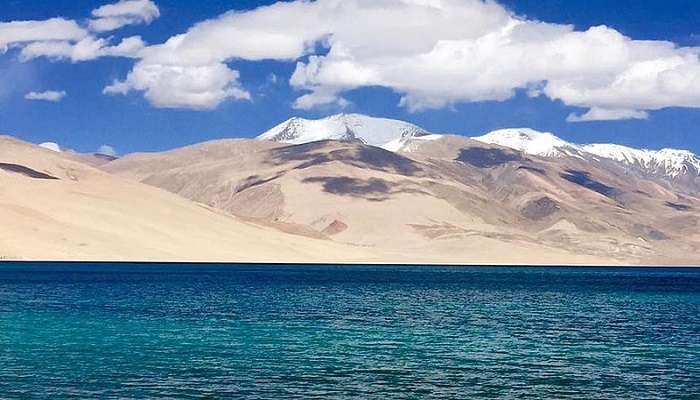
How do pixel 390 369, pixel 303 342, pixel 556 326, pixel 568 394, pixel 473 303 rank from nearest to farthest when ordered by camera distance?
1. pixel 568 394
2. pixel 390 369
3. pixel 303 342
4. pixel 556 326
5. pixel 473 303

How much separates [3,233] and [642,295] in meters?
113

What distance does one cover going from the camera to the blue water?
4378cm

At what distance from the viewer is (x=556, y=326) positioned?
2820 inches

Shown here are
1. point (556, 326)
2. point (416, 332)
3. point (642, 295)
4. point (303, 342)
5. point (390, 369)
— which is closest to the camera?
point (390, 369)

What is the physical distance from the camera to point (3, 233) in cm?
18238

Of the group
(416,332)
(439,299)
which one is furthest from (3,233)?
(416,332)

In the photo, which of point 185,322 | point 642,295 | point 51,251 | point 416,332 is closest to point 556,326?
point 416,332

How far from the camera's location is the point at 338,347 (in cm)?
5641

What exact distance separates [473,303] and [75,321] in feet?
130

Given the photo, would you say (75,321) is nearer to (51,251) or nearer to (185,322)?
(185,322)

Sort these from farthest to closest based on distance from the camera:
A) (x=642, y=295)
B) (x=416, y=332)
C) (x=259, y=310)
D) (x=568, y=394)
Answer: (x=642, y=295), (x=259, y=310), (x=416, y=332), (x=568, y=394)

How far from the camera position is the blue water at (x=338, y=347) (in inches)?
1724

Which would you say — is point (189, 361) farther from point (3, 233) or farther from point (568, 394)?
point (3, 233)

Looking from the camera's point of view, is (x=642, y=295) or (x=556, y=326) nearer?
(x=556, y=326)
